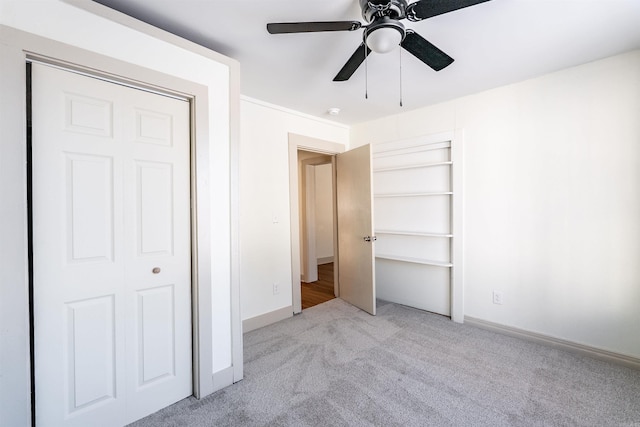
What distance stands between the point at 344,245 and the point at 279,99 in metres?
1.95

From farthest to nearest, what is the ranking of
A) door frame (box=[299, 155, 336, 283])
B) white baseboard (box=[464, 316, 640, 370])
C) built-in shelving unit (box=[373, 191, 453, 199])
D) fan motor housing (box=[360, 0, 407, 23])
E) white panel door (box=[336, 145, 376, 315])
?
door frame (box=[299, 155, 336, 283])
white panel door (box=[336, 145, 376, 315])
built-in shelving unit (box=[373, 191, 453, 199])
white baseboard (box=[464, 316, 640, 370])
fan motor housing (box=[360, 0, 407, 23])

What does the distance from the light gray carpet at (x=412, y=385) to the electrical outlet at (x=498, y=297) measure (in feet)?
1.04

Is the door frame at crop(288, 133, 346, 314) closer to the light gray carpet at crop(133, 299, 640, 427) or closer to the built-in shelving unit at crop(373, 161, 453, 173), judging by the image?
the light gray carpet at crop(133, 299, 640, 427)

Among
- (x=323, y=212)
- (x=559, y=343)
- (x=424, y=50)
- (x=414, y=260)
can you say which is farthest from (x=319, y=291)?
(x=424, y=50)

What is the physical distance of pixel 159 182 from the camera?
1.76 metres

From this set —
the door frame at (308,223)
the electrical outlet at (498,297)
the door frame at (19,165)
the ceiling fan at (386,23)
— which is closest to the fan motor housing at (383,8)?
the ceiling fan at (386,23)

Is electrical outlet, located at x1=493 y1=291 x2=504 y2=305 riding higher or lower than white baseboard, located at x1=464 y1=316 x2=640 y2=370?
higher

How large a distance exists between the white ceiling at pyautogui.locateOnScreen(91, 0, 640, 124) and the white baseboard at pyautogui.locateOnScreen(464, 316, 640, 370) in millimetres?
2351

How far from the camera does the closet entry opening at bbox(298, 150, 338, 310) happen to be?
4.04 meters

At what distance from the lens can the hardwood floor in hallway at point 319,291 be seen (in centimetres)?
380

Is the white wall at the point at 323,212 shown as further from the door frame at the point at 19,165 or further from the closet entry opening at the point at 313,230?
the door frame at the point at 19,165

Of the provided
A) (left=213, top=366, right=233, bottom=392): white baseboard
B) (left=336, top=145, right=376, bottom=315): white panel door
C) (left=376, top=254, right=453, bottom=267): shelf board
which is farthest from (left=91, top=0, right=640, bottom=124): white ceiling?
(left=213, top=366, right=233, bottom=392): white baseboard

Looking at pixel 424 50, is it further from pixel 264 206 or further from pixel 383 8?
pixel 264 206

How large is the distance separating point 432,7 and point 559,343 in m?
2.86
